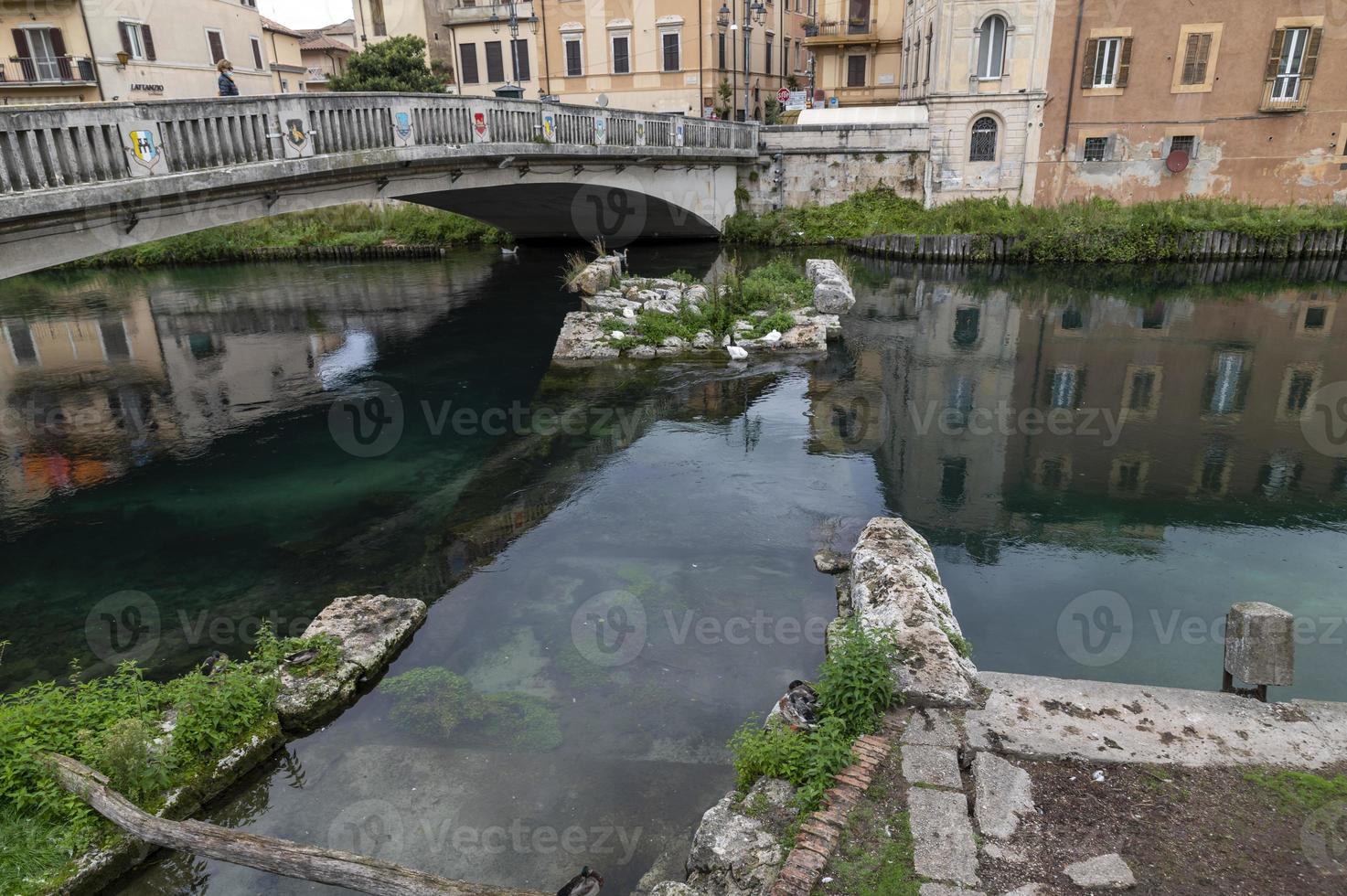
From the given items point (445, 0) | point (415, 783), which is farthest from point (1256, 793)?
point (445, 0)

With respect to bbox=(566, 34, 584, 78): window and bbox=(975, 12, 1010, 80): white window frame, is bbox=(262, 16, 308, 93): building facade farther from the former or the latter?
bbox=(975, 12, 1010, 80): white window frame

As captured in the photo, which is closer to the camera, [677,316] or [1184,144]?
[677,316]

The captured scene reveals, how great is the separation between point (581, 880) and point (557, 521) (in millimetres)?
6469

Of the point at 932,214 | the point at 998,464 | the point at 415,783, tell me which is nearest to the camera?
the point at 415,783

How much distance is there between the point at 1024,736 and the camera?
20.7 ft

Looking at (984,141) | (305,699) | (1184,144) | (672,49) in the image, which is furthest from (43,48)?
(1184,144)

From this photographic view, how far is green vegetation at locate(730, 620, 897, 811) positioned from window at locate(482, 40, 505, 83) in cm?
4773

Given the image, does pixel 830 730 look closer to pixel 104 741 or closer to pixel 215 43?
pixel 104 741

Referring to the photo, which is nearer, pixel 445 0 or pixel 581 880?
pixel 581 880

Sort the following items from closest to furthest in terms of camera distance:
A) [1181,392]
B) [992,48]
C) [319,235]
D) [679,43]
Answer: [1181,392]
[992,48]
[319,235]
[679,43]

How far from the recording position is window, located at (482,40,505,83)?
155ft

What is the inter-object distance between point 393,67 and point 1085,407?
1586 inches

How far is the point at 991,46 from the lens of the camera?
35.0 metres

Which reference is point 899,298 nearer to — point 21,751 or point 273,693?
point 273,693
